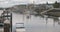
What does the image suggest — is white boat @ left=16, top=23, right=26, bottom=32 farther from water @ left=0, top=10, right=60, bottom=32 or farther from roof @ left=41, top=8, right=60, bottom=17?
roof @ left=41, top=8, right=60, bottom=17

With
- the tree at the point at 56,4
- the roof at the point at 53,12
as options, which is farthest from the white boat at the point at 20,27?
the tree at the point at 56,4

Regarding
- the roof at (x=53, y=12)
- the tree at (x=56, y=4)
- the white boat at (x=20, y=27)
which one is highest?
the tree at (x=56, y=4)

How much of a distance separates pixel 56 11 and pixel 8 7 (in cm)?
95

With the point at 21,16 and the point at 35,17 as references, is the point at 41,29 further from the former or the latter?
the point at 21,16

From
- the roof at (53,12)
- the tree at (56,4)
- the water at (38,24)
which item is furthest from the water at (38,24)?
the tree at (56,4)

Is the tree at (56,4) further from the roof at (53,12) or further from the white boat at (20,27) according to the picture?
the white boat at (20,27)

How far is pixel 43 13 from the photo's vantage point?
2299 millimetres

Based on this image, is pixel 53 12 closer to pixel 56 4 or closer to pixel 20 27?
pixel 56 4

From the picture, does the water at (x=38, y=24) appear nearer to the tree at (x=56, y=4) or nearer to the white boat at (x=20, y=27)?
the white boat at (x=20, y=27)

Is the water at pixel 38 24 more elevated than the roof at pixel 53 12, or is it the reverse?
the roof at pixel 53 12

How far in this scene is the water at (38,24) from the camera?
229 cm

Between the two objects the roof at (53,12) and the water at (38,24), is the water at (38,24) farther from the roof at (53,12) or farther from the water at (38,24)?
the roof at (53,12)

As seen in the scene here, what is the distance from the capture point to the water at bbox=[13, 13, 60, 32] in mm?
2295

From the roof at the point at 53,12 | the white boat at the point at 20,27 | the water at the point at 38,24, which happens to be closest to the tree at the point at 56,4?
the roof at the point at 53,12
